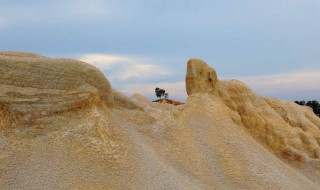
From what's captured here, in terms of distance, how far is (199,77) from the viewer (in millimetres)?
12086

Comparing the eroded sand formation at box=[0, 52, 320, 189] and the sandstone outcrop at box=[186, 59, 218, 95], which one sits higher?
the sandstone outcrop at box=[186, 59, 218, 95]

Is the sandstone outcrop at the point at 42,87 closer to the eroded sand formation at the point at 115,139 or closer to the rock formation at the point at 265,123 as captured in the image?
the eroded sand formation at the point at 115,139

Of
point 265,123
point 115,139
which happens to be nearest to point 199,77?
point 265,123

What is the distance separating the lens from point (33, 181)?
8023 mm

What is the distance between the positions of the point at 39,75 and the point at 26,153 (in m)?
1.73

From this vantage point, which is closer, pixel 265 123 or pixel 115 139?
pixel 115 139

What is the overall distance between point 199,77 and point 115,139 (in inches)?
147

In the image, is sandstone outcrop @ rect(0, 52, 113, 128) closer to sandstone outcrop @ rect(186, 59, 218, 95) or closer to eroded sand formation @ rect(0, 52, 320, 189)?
eroded sand formation @ rect(0, 52, 320, 189)

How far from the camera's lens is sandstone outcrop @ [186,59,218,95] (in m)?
12.0

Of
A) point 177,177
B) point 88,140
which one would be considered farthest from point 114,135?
point 177,177

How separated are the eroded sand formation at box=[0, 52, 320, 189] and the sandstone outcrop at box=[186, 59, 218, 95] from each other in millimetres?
25

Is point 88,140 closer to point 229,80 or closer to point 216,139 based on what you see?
point 216,139

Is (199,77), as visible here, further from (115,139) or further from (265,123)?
(115,139)

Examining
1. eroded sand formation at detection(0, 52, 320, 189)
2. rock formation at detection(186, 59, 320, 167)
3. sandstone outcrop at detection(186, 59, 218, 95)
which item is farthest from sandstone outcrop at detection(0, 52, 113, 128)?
rock formation at detection(186, 59, 320, 167)
